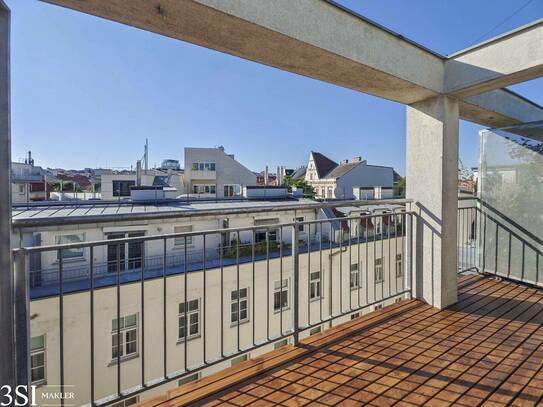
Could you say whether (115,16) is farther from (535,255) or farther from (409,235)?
(535,255)

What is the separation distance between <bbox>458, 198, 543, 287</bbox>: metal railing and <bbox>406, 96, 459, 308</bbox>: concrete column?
126 cm

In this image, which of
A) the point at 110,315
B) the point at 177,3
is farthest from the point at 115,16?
the point at 110,315

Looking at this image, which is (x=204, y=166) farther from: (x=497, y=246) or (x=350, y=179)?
(x=497, y=246)

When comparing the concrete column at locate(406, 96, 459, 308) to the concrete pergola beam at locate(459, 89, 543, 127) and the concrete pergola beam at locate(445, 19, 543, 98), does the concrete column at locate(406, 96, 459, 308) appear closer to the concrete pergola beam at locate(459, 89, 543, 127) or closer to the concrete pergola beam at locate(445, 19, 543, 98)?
the concrete pergola beam at locate(445, 19, 543, 98)

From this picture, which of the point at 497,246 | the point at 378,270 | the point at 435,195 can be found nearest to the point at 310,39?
the point at 435,195

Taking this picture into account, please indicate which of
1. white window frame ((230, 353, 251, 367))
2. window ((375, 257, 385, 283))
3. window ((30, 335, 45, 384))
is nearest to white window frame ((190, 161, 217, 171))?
window ((375, 257, 385, 283))

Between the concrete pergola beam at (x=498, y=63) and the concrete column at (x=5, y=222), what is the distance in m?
3.31

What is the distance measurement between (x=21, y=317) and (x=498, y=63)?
144 inches

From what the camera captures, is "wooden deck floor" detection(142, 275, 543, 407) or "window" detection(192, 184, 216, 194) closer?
"wooden deck floor" detection(142, 275, 543, 407)

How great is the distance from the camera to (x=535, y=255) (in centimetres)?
375

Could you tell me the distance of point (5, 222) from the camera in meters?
1.29

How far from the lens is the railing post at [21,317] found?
1.36 metres

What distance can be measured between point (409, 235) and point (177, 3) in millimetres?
2942

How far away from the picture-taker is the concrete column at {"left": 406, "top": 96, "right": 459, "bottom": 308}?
314 centimetres
